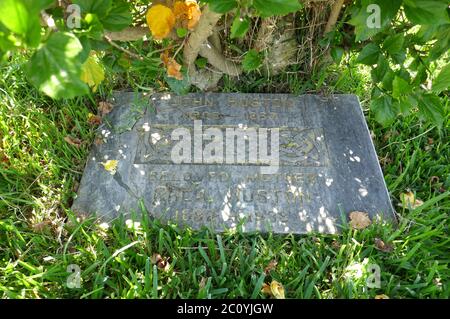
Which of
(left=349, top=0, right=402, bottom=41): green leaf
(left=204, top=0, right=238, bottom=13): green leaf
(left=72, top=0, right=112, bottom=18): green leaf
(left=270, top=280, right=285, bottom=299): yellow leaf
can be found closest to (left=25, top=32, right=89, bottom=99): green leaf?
(left=72, top=0, right=112, bottom=18): green leaf

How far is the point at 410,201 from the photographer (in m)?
1.98


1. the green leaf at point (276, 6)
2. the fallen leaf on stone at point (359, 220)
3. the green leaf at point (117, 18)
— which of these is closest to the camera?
the green leaf at point (276, 6)

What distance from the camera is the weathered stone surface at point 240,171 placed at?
73.7 inches

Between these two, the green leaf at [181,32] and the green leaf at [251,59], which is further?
the green leaf at [251,59]

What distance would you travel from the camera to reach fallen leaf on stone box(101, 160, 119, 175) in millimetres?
1989

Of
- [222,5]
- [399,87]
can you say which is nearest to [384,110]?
[399,87]

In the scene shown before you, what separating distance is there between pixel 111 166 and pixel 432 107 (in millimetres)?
1496

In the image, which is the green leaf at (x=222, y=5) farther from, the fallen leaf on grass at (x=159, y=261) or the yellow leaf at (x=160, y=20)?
the fallen leaf on grass at (x=159, y=261)

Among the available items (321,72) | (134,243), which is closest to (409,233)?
(321,72)

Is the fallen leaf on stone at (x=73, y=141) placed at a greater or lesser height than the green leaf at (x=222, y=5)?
lesser

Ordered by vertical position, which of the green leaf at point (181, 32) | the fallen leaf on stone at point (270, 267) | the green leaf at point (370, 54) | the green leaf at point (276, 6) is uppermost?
the green leaf at point (276, 6)

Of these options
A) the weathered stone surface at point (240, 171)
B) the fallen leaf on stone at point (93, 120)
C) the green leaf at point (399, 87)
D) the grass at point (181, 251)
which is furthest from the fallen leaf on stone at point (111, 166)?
the green leaf at point (399, 87)

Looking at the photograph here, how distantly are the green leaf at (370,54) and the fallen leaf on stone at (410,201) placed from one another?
82 centimetres
